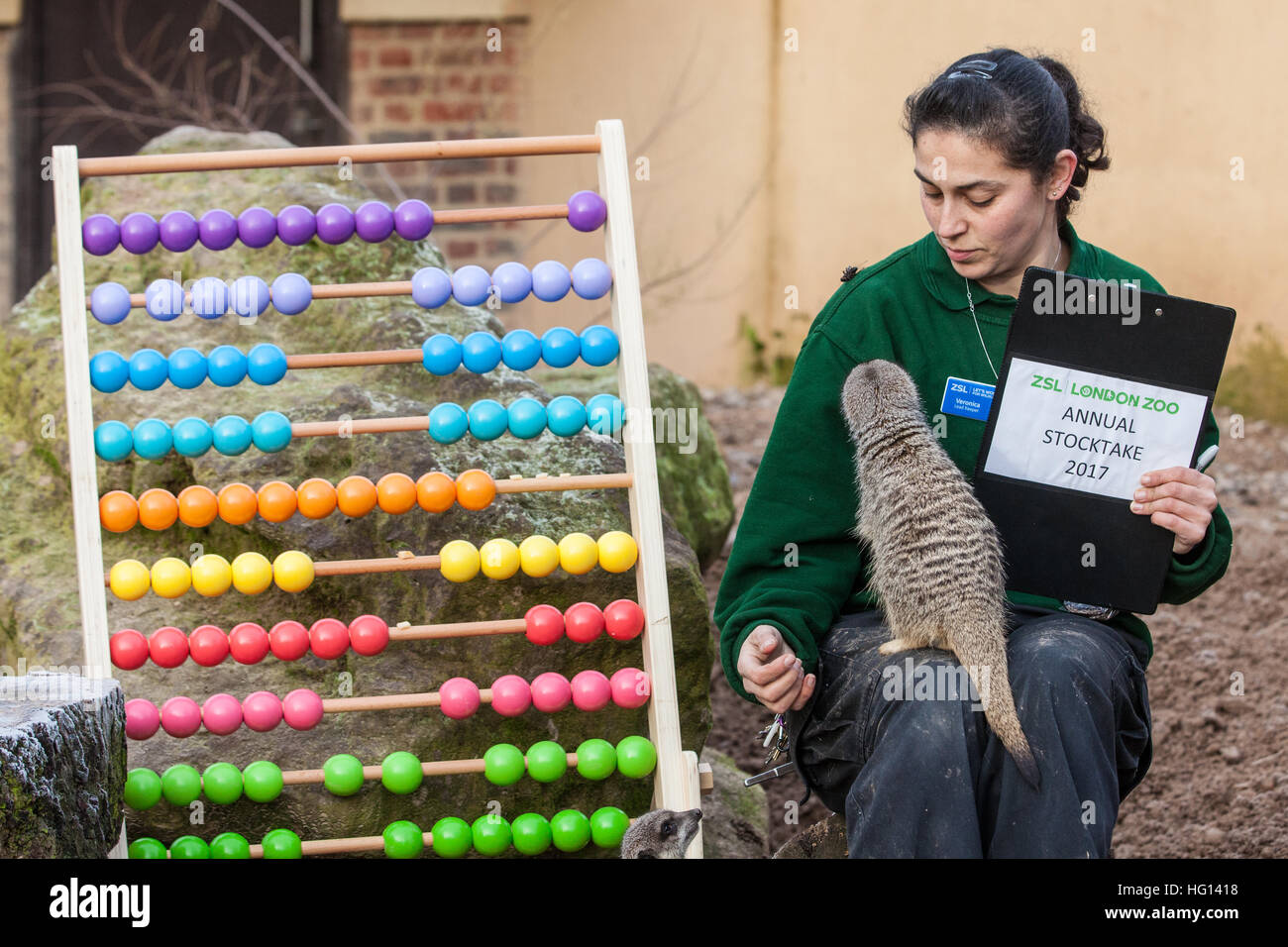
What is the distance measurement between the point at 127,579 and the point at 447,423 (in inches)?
26.4

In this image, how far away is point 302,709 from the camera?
253 centimetres

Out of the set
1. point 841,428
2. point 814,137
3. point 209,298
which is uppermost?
point 814,137

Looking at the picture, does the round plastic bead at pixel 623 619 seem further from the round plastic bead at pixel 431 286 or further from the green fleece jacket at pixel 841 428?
the round plastic bead at pixel 431 286

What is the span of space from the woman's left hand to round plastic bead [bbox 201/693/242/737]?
166cm

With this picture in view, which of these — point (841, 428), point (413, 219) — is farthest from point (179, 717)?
point (841, 428)

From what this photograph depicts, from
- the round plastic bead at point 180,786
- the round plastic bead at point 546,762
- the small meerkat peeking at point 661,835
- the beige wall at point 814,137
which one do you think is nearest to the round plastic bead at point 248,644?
the round plastic bead at point 180,786

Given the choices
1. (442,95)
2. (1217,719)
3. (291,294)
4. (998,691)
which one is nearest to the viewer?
(998,691)

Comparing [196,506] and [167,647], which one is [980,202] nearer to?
[196,506]

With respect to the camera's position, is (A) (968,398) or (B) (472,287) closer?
(A) (968,398)

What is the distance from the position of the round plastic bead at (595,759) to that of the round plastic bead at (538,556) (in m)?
0.34

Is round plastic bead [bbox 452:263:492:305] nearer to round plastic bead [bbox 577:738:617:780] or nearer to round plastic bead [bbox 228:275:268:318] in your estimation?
round plastic bead [bbox 228:275:268:318]

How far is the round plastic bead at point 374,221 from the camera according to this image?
267 centimetres

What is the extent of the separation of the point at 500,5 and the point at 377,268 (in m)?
3.05

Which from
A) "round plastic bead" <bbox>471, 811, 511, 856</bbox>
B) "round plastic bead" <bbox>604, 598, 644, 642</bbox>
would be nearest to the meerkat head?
"round plastic bead" <bbox>604, 598, 644, 642</bbox>
